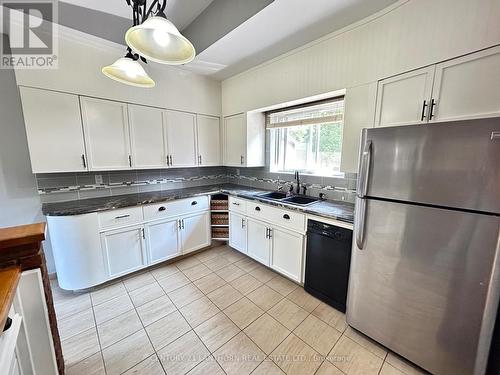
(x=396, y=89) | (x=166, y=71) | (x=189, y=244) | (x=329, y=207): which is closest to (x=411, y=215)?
(x=329, y=207)

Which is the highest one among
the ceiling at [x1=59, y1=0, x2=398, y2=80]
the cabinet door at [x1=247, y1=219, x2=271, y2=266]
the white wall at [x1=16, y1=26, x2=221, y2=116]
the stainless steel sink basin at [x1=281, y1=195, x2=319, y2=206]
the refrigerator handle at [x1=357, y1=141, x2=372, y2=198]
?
the ceiling at [x1=59, y1=0, x2=398, y2=80]

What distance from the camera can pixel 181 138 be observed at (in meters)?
2.97

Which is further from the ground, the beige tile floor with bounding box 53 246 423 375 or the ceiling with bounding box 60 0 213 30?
the ceiling with bounding box 60 0 213 30

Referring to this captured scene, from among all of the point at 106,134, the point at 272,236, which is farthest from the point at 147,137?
the point at 272,236

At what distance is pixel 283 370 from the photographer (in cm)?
143

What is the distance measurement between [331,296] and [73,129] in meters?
3.09

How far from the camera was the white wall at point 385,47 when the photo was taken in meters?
1.28

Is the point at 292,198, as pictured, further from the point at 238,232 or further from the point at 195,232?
the point at 195,232

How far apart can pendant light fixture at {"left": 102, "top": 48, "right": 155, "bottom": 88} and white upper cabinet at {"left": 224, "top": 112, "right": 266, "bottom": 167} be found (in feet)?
5.26

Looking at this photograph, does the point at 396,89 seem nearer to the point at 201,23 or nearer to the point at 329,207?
the point at 329,207

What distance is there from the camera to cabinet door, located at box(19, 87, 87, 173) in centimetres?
197

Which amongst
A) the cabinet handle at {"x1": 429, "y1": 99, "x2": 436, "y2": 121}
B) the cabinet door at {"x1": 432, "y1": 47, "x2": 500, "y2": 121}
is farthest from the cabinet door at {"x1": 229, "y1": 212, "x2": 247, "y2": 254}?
the cabinet door at {"x1": 432, "y1": 47, "x2": 500, "y2": 121}

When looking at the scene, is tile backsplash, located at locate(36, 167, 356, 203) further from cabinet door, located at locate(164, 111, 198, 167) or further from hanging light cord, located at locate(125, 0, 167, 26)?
hanging light cord, located at locate(125, 0, 167, 26)

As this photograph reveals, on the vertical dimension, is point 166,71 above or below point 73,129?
above
